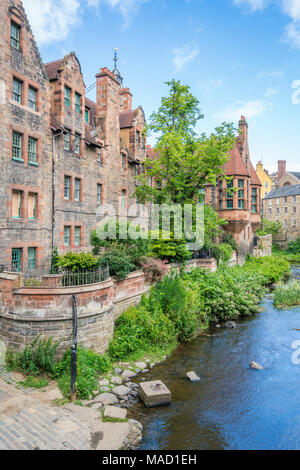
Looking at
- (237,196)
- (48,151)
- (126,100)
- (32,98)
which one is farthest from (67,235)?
(126,100)

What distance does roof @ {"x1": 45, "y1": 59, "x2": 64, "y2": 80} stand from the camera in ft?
63.2

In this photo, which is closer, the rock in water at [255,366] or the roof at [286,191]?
the rock in water at [255,366]

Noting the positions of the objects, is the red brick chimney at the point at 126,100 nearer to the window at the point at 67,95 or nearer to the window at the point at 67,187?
the window at the point at 67,95

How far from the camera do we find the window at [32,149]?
17.2 metres

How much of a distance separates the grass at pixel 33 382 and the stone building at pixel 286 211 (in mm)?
57602

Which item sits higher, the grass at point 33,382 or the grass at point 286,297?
the grass at point 286,297

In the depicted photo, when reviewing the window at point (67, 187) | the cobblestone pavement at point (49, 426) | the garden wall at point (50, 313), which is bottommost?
the cobblestone pavement at point (49, 426)

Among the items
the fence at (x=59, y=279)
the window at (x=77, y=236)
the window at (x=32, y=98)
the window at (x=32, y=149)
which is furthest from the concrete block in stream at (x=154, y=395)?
the window at (x=32, y=98)

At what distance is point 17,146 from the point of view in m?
16.3

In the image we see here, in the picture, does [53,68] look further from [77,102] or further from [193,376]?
[193,376]

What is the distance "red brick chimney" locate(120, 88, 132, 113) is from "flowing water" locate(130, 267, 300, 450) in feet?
83.4

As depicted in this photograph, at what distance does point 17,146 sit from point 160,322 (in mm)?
11688

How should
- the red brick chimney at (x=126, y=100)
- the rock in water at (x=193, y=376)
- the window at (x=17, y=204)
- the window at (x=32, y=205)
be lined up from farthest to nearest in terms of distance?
the red brick chimney at (x=126, y=100) → the window at (x=32, y=205) → the window at (x=17, y=204) → the rock in water at (x=193, y=376)

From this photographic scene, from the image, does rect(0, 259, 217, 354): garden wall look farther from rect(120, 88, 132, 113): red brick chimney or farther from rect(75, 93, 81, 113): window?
rect(120, 88, 132, 113): red brick chimney
